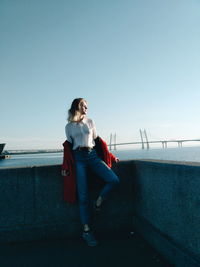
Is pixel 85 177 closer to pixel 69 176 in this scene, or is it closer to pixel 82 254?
pixel 69 176

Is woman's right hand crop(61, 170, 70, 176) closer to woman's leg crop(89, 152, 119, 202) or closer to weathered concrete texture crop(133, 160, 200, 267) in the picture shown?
woman's leg crop(89, 152, 119, 202)

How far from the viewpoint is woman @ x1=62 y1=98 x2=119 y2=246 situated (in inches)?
127

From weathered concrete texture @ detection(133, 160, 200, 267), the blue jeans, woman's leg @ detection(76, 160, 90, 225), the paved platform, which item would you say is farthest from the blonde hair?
the paved platform

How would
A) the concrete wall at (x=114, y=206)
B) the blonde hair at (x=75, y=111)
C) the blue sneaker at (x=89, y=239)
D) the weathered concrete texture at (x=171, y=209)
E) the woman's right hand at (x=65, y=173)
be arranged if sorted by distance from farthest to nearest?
the blonde hair at (x=75, y=111)
the woman's right hand at (x=65, y=173)
the blue sneaker at (x=89, y=239)
the concrete wall at (x=114, y=206)
the weathered concrete texture at (x=171, y=209)

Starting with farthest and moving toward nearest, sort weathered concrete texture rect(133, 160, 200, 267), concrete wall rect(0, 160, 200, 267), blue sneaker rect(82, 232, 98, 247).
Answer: blue sneaker rect(82, 232, 98, 247)
concrete wall rect(0, 160, 200, 267)
weathered concrete texture rect(133, 160, 200, 267)

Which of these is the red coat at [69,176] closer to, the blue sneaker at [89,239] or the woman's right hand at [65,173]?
the woman's right hand at [65,173]

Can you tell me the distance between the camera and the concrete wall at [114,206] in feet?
8.25

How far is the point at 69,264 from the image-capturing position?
2518 mm

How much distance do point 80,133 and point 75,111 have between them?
0.35 meters

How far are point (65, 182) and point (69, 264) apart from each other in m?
1.09

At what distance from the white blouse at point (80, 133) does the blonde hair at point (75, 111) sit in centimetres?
7

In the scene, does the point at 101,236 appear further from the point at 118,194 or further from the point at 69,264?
the point at 69,264

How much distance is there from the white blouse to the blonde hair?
0.24 feet

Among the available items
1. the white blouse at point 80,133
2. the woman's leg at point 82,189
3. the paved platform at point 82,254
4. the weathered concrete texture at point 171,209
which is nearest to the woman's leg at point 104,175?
the woman's leg at point 82,189
